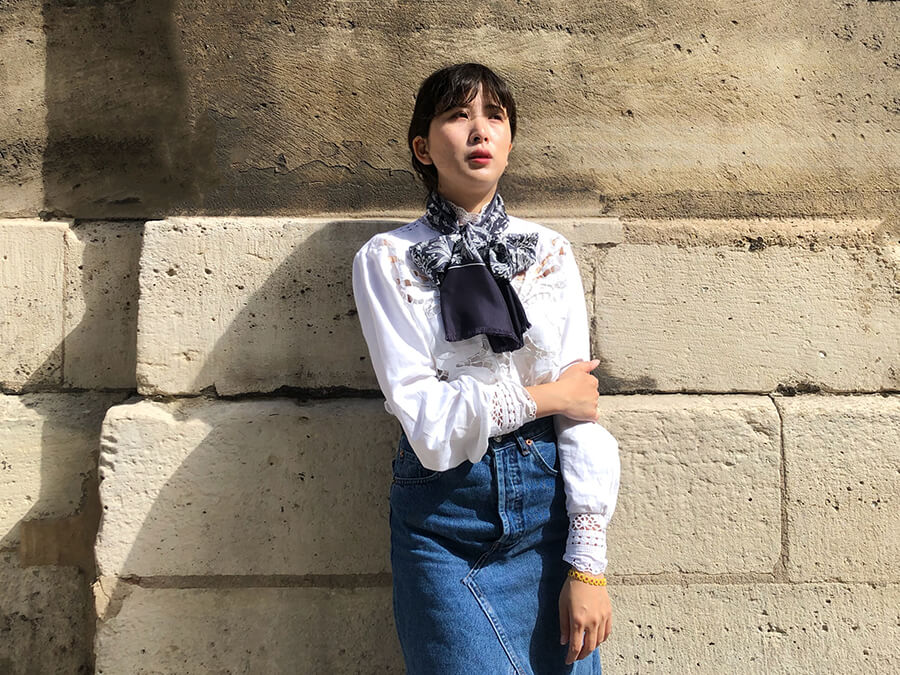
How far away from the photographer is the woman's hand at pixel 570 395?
152 cm

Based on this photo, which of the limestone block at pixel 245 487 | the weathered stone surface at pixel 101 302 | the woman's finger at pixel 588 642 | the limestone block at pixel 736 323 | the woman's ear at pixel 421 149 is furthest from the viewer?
the weathered stone surface at pixel 101 302

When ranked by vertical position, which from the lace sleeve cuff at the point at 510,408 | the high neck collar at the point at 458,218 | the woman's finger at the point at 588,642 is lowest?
the woman's finger at the point at 588,642

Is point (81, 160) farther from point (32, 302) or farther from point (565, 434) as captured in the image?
point (565, 434)

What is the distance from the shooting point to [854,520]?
2.12m

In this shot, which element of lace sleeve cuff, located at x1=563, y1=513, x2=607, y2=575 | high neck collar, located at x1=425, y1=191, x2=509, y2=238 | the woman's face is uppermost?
the woman's face

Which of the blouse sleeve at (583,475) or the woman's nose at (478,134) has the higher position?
the woman's nose at (478,134)

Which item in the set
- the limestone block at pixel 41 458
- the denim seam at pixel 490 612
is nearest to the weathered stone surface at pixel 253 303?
the limestone block at pixel 41 458

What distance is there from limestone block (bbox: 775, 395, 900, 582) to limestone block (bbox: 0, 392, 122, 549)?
7.37ft

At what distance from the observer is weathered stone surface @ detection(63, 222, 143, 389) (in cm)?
229

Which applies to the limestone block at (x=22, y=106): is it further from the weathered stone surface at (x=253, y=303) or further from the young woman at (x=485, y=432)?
the young woman at (x=485, y=432)

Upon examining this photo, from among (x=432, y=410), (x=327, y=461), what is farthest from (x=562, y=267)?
(x=327, y=461)

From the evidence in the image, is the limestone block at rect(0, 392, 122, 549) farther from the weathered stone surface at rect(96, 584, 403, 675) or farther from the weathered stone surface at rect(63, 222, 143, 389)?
the weathered stone surface at rect(96, 584, 403, 675)

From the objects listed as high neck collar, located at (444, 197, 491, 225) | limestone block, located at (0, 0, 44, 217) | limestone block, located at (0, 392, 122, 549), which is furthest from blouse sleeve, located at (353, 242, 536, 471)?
limestone block, located at (0, 0, 44, 217)

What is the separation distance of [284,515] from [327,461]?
210 millimetres
